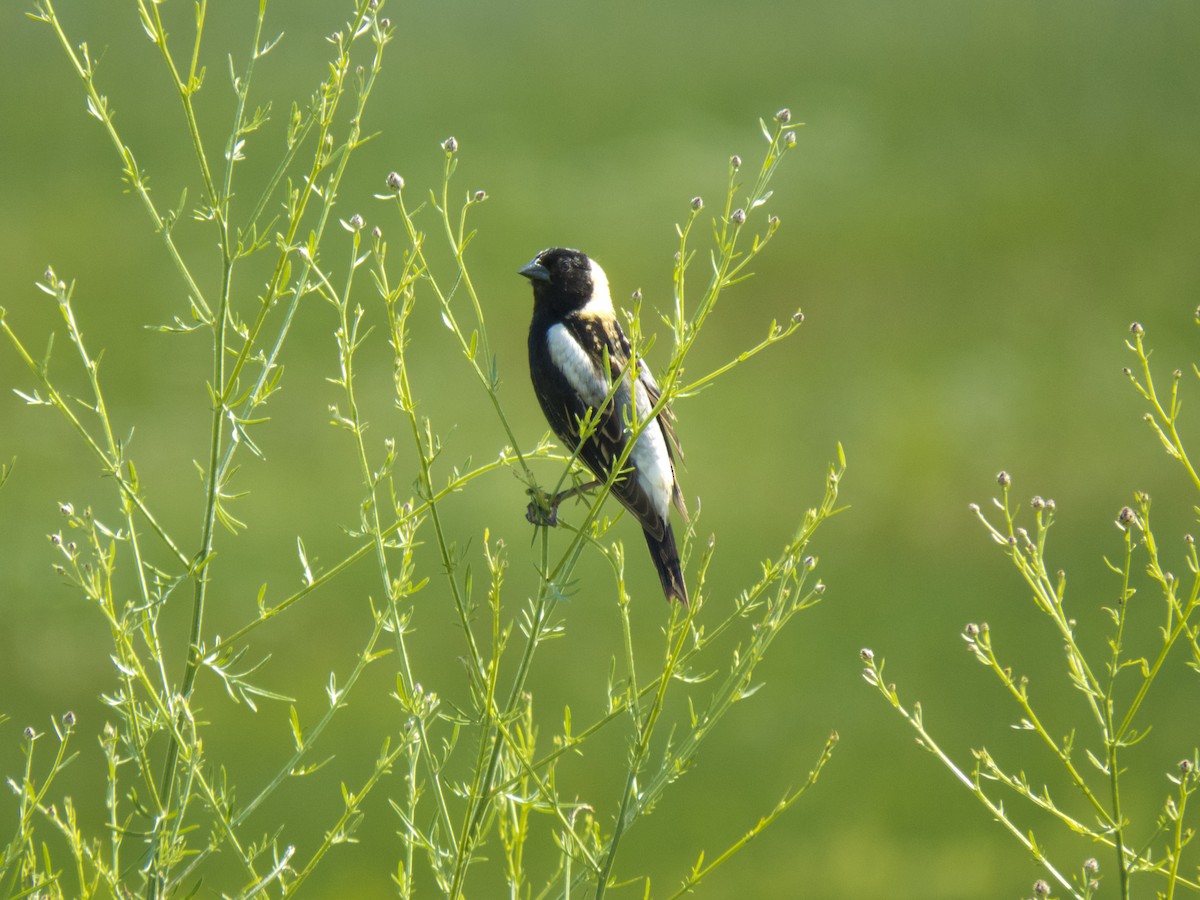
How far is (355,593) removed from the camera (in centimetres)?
353

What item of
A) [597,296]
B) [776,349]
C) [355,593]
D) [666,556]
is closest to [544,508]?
[666,556]

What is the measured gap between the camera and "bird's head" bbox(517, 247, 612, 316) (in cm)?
184

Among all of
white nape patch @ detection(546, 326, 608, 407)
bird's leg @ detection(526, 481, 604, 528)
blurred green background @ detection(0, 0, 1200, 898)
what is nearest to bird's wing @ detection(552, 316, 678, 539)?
white nape patch @ detection(546, 326, 608, 407)

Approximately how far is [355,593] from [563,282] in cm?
190

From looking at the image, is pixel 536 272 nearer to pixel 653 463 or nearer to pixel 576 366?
pixel 576 366

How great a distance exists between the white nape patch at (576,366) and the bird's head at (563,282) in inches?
3.6

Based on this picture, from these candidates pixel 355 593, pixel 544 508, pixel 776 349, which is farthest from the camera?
pixel 776 349

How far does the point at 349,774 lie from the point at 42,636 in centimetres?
94

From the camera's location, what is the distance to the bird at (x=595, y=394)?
155cm

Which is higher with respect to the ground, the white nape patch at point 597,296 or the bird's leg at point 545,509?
the bird's leg at point 545,509

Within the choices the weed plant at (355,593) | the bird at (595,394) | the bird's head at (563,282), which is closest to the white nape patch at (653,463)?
the bird at (595,394)

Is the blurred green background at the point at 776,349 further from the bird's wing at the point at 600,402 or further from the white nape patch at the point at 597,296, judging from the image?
the bird's wing at the point at 600,402

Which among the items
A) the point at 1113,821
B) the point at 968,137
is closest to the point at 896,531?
the point at 968,137

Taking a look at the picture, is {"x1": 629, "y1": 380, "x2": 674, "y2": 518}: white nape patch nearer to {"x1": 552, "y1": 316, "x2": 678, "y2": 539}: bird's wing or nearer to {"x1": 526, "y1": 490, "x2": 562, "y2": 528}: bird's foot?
{"x1": 552, "y1": 316, "x2": 678, "y2": 539}: bird's wing
